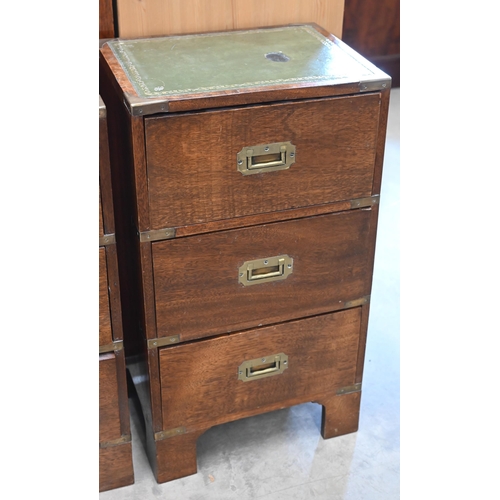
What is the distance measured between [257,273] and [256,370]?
0.77ft

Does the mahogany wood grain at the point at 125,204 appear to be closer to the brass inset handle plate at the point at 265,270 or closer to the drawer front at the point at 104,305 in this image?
the drawer front at the point at 104,305

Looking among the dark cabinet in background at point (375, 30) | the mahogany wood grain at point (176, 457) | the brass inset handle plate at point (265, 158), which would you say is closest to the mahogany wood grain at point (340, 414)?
the mahogany wood grain at point (176, 457)

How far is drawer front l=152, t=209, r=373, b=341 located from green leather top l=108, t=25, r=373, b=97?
0.88 feet

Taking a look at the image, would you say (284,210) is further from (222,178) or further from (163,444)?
(163,444)

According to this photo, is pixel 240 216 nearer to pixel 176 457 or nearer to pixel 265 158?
pixel 265 158

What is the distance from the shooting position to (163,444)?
5.16 ft

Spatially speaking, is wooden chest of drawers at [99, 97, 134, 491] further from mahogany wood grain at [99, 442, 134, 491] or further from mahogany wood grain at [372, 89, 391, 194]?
mahogany wood grain at [372, 89, 391, 194]

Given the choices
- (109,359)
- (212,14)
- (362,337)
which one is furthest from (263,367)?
(212,14)

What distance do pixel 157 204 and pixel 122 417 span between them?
1.57ft

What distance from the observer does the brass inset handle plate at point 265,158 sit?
1323 millimetres

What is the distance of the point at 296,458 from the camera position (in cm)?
169

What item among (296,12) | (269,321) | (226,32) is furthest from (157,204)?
(296,12)

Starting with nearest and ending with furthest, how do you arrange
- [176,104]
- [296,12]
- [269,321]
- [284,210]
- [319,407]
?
[176,104]
[284,210]
[269,321]
[296,12]
[319,407]

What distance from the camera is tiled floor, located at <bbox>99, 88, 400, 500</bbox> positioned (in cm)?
160
